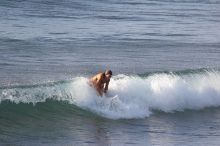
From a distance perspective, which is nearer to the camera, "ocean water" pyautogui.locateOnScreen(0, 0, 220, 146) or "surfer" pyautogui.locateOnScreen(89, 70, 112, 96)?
"ocean water" pyautogui.locateOnScreen(0, 0, 220, 146)

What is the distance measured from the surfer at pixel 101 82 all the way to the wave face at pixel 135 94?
202 mm

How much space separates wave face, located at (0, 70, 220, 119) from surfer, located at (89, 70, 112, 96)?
0.66ft

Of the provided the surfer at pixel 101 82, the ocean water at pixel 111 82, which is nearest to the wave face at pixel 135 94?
the ocean water at pixel 111 82

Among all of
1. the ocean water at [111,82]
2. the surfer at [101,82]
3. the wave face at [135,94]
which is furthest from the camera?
the wave face at [135,94]

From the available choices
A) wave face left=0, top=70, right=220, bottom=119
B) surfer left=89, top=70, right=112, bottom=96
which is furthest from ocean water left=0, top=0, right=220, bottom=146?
surfer left=89, top=70, right=112, bottom=96

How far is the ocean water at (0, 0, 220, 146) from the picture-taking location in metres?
20.7

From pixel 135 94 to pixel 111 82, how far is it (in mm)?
887

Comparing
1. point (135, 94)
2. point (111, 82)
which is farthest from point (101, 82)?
point (135, 94)

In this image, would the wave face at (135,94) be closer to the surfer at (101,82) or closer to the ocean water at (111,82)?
the ocean water at (111,82)

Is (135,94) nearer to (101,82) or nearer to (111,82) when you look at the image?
(111,82)

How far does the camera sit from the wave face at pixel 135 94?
22250 mm

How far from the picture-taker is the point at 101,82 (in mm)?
21922

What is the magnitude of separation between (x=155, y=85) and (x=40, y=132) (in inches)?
251

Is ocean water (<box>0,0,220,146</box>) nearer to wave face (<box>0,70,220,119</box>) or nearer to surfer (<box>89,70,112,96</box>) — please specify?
wave face (<box>0,70,220,119</box>)
